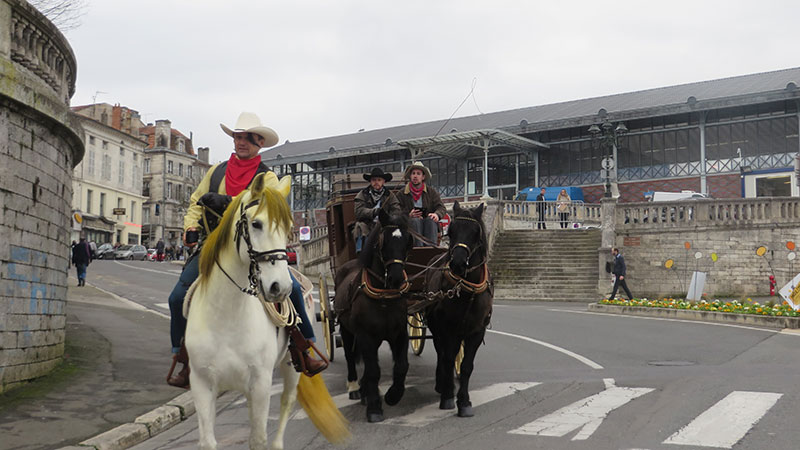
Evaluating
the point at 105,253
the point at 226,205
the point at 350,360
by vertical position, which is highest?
the point at 105,253

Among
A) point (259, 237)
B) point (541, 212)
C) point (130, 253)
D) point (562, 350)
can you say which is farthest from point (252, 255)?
point (130, 253)

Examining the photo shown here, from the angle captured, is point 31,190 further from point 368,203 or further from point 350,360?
point 350,360

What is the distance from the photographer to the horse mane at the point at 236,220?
4.71 meters

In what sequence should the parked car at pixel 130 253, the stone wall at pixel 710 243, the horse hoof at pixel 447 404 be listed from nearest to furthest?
the horse hoof at pixel 447 404 → the stone wall at pixel 710 243 → the parked car at pixel 130 253

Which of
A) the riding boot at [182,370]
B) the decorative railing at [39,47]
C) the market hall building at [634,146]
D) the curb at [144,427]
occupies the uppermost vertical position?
the market hall building at [634,146]

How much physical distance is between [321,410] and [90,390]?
13.9ft

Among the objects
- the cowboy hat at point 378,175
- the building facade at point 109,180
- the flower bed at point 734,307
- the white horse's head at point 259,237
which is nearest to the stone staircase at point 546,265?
the flower bed at point 734,307

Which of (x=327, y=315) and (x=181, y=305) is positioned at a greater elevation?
(x=181, y=305)

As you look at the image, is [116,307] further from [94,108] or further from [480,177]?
[94,108]

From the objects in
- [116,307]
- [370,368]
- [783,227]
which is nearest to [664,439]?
[370,368]

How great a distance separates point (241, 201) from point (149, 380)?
5.69 m

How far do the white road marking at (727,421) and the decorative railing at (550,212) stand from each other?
26377mm

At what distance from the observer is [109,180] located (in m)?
71.1

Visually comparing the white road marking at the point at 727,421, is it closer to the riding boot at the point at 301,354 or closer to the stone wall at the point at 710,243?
the riding boot at the point at 301,354
